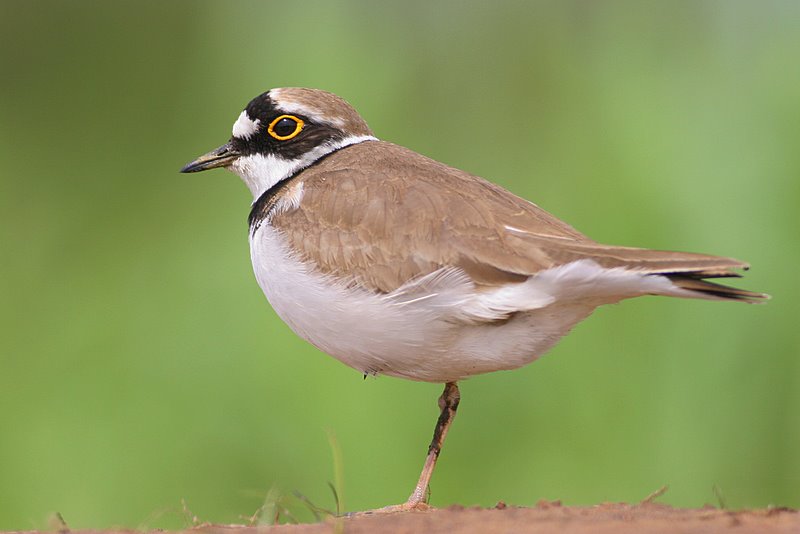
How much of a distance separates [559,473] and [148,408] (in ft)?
8.30

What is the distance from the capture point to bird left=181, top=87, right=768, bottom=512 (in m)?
4.88

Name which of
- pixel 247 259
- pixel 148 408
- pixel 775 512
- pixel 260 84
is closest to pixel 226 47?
pixel 260 84

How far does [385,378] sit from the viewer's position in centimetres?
762

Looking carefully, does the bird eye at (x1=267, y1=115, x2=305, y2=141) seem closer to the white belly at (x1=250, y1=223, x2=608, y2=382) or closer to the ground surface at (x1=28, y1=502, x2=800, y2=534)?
the white belly at (x1=250, y1=223, x2=608, y2=382)

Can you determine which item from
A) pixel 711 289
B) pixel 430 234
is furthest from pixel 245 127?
pixel 711 289

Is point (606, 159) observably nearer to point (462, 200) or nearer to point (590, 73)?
point (590, 73)

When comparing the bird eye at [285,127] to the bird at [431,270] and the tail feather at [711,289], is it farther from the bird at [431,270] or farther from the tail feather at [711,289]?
the tail feather at [711,289]

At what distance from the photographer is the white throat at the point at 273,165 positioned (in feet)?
19.9

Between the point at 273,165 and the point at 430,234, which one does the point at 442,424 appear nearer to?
the point at 430,234

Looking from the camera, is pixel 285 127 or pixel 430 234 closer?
pixel 430 234

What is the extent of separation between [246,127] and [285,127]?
8.1 inches

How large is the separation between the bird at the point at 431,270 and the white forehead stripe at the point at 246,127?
0.45 m

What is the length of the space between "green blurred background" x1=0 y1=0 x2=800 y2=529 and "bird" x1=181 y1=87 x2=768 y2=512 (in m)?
1.64

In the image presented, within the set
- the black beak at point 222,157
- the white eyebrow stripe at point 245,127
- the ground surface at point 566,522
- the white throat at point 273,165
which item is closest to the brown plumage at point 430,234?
the white throat at point 273,165
